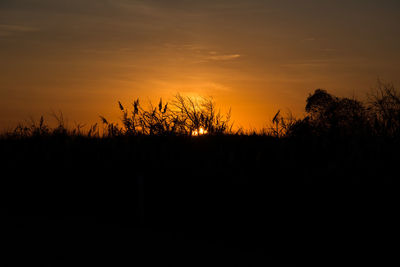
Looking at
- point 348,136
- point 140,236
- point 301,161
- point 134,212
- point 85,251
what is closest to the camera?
point 85,251

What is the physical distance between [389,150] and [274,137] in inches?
163

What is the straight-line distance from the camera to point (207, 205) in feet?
30.6

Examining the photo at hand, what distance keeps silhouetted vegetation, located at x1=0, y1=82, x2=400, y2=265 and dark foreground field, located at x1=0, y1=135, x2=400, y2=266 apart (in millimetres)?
23

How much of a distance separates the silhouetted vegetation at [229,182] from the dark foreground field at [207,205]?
0.02 metres

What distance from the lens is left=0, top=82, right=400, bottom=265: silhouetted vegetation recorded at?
8133 mm

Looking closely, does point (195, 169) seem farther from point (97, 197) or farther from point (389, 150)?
point (389, 150)

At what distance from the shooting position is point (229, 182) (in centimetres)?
919

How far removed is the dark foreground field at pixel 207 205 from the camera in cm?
778

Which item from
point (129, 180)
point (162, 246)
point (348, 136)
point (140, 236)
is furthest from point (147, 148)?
point (348, 136)

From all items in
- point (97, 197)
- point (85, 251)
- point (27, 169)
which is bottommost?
point (85, 251)

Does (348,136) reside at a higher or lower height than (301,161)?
higher

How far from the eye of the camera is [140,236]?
29.2 ft

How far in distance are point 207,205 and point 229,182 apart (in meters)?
0.64

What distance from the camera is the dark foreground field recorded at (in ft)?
25.5
